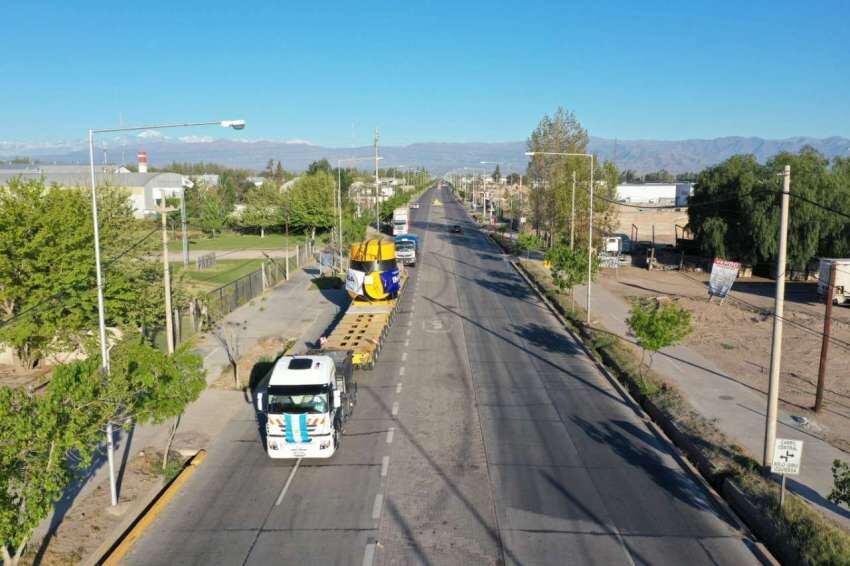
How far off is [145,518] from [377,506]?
5.32m

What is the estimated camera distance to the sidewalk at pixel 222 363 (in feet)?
57.6

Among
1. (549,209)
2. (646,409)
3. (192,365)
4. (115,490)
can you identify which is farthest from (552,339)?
(549,209)

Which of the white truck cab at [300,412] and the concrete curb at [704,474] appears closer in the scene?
the concrete curb at [704,474]

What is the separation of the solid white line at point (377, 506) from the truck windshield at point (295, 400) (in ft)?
9.67

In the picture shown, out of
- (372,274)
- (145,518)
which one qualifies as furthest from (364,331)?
(145,518)

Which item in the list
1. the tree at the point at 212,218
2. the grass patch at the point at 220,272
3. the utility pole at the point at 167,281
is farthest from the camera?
the tree at the point at 212,218

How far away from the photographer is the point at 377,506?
1606 centimetres

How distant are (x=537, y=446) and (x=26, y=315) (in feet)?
58.4

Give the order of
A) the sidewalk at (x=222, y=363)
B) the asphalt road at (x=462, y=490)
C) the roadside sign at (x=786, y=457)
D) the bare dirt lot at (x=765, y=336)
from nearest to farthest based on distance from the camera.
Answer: the asphalt road at (x=462, y=490), the roadside sign at (x=786, y=457), the sidewalk at (x=222, y=363), the bare dirt lot at (x=765, y=336)

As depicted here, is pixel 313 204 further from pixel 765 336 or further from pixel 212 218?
pixel 765 336

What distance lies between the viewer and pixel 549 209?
6381cm

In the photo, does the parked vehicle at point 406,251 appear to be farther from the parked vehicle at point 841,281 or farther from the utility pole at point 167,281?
the utility pole at point 167,281

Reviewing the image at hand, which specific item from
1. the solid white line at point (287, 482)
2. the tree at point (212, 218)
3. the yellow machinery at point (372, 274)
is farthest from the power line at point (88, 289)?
the tree at point (212, 218)

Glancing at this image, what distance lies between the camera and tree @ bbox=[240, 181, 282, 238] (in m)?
Result: 89.8
